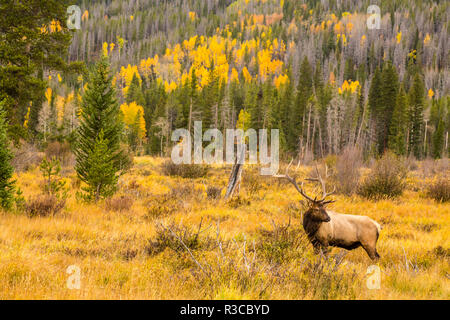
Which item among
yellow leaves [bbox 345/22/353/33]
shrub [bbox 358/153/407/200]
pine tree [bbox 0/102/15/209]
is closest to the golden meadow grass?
pine tree [bbox 0/102/15/209]

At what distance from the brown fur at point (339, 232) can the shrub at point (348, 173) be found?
728 cm

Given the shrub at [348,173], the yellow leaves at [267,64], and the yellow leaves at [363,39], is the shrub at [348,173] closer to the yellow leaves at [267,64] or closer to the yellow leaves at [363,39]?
the yellow leaves at [267,64]

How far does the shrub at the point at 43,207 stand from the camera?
7278 mm

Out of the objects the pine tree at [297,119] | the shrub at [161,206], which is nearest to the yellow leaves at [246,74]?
the pine tree at [297,119]

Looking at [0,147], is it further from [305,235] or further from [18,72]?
[305,235]

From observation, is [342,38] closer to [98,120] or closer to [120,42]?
[120,42]

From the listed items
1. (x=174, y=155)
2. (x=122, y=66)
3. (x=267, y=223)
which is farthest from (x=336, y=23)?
(x=267, y=223)

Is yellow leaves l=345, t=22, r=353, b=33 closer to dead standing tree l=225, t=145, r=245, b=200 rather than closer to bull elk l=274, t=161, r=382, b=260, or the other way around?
A: dead standing tree l=225, t=145, r=245, b=200

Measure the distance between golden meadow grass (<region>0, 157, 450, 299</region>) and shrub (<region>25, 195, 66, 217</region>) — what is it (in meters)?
0.34

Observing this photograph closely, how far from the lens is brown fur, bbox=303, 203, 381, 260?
16.4 ft

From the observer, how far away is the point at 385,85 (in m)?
43.3

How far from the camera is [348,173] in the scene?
12.3 m

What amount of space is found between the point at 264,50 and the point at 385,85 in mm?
77824
